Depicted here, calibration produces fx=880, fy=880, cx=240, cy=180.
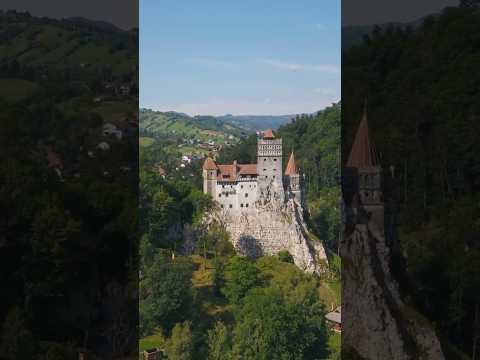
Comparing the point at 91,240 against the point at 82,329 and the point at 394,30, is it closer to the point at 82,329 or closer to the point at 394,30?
the point at 82,329

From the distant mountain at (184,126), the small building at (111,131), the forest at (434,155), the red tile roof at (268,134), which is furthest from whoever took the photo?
the distant mountain at (184,126)

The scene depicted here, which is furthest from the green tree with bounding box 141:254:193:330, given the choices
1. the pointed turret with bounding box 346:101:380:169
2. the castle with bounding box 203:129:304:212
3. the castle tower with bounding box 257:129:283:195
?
the pointed turret with bounding box 346:101:380:169

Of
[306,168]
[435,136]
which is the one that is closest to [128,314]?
[435,136]

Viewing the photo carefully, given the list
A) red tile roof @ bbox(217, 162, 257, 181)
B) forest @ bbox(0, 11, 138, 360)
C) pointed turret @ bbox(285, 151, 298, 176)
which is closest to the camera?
forest @ bbox(0, 11, 138, 360)

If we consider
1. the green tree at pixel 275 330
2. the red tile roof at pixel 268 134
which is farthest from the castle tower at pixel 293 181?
the green tree at pixel 275 330

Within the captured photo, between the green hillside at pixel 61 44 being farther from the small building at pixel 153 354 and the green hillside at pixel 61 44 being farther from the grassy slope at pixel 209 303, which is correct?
the small building at pixel 153 354

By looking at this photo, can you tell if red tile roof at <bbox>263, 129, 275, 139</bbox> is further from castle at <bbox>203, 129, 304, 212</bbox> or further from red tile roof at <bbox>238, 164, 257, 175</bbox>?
red tile roof at <bbox>238, 164, 257, 175</bbox>
